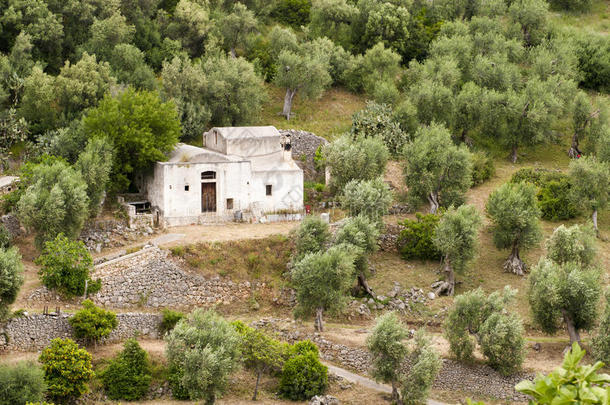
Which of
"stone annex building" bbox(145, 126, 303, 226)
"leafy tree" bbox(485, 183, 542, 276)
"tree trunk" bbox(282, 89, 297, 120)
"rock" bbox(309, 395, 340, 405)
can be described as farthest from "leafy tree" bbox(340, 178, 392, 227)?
"tree trunk" bbox(282, 89, 297, 120)

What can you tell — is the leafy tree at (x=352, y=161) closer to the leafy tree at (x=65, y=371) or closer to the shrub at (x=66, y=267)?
the shrub at (x=66, y=267)

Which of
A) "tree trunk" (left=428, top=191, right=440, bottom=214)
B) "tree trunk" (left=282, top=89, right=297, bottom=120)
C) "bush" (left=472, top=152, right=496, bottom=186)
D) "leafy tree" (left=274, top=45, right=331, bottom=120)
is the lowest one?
"tree trunk" (left=428, top=191, right=440, bottom=214)

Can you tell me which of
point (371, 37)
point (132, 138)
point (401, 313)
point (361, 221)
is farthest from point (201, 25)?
point (401, 313)

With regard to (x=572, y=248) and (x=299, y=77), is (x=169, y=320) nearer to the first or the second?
(x=572, y=248)

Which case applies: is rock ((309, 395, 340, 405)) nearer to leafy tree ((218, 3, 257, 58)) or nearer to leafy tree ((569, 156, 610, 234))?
leafy tree ((569, 156, 610, 234))

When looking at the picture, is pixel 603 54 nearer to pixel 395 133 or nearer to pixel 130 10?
pixel 395 133

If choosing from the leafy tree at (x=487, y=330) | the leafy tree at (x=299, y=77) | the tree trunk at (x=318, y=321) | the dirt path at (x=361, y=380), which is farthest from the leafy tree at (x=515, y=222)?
the leafy tree at (x=299, y=77)

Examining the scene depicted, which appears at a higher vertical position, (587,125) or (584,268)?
(587,125)
